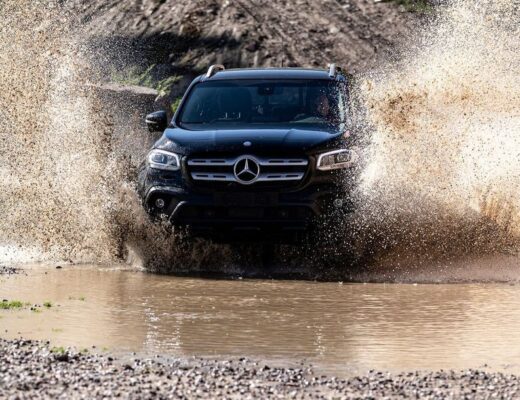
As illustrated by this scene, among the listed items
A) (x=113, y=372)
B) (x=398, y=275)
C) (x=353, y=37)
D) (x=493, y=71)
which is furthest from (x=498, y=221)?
(x=353, y=37)

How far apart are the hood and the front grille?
10cm

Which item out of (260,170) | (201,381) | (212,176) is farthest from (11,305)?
(201,381)

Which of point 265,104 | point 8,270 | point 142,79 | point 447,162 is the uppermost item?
point 265,104

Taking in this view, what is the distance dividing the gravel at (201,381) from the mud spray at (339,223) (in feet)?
14.4

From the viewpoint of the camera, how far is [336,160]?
11117 mm

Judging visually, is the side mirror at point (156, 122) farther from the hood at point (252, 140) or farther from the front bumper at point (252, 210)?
the front bumper at point (252, 210)

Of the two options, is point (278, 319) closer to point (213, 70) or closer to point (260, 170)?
point (260, 170)

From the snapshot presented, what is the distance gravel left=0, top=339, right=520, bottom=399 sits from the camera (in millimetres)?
6160

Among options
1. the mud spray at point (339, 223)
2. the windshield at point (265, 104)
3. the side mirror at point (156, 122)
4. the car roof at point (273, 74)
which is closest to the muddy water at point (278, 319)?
the mud spray at point (339, 223)

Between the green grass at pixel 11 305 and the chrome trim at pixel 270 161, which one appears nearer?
the green grass at pixel 11 305

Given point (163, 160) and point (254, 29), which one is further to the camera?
point (254, 29)

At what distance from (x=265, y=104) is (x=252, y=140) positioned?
1251 millimetres

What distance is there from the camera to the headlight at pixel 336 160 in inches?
434

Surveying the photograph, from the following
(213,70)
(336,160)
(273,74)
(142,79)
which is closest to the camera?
(336,160)
